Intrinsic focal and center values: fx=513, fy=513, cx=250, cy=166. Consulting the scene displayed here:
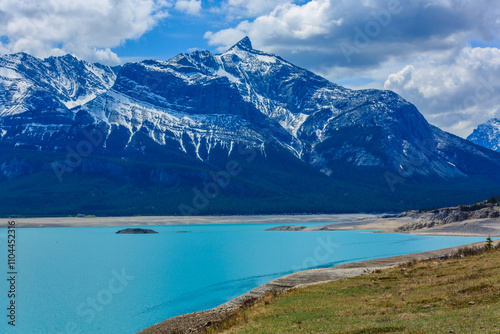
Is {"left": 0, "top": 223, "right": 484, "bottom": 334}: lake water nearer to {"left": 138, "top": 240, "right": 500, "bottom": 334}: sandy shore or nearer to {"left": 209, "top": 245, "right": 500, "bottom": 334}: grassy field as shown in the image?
{"left": 138, "top": 240, "right": 500, "bottom": 334}: sandy shore

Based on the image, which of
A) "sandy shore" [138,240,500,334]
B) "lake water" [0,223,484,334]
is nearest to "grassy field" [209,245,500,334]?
"sandy shore" [138,240,500,334]

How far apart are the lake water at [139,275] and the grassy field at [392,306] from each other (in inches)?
757

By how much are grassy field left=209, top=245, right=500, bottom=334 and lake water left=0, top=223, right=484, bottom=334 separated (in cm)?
1923

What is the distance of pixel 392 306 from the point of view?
130 ft

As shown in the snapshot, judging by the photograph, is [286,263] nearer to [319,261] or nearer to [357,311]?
[319,261]

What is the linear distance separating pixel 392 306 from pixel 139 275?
6086cm

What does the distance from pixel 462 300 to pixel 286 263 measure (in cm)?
6738

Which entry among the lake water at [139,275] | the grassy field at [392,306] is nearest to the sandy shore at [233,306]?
the grassy field at [392,306]

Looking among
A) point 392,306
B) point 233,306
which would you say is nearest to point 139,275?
point 233,306

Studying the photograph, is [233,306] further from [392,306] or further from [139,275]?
[139,275]

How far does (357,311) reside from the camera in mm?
39281

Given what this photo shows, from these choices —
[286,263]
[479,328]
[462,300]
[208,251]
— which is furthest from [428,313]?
[208,251]

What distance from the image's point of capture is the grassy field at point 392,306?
31.9 metres

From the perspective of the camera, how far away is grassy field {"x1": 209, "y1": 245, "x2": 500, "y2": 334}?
31859 millimetres
